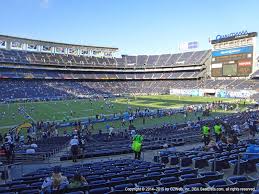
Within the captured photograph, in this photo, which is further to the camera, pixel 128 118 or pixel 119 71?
pixel 119 71

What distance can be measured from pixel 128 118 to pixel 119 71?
77477 mm

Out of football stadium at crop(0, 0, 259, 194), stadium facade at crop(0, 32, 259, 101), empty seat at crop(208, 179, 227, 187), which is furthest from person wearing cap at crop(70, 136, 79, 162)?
stadium facade at crop(0, 32, 259, 101)

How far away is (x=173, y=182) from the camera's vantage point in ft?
25.7

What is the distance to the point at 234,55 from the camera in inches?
3169

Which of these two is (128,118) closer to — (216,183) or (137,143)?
(137,143)

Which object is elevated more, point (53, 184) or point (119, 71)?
point (119, 71)

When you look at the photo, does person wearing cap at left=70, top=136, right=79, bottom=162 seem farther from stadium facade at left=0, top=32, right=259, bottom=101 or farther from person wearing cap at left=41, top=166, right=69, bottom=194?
stadium facade at left=0, top=32, right=259, bottom=101

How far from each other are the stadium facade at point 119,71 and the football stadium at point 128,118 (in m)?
0.36

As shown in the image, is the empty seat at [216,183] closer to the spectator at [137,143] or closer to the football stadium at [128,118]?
the football stadium at [128,118]

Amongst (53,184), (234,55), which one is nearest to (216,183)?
(53,184)

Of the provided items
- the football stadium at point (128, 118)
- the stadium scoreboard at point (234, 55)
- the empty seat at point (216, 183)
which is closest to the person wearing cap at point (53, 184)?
the football stadium at point (128, 118)

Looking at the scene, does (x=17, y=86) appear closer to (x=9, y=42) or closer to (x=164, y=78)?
(x=9, y=42)

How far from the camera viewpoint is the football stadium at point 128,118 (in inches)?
361

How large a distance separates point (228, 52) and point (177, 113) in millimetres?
43123
